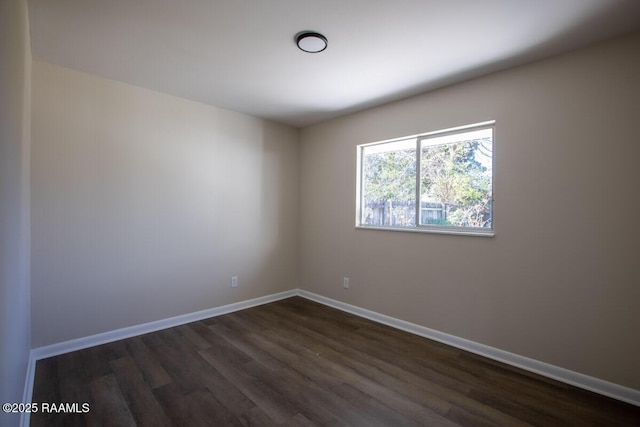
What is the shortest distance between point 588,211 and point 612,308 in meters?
0.69

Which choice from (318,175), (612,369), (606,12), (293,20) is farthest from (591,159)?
(318,175)

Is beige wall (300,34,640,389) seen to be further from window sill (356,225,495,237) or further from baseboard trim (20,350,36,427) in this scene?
baseboard trim (20,350,36,427)

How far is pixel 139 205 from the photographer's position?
297 centimetres

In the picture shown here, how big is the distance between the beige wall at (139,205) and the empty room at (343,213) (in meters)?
0.02

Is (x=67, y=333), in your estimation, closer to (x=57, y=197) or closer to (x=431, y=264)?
(x=57, y=197)

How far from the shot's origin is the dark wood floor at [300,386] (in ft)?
5.97

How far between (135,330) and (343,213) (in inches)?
102

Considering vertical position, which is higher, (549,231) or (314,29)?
(314,29)

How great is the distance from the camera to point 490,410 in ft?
6.23

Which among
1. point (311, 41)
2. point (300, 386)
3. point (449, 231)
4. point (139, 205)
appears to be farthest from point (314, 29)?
point (300, 386)

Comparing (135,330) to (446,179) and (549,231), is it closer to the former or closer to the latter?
(446,179)

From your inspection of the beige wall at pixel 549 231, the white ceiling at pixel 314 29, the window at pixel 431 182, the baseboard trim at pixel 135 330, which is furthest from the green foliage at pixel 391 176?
the baseboard trim at pixel 135 330

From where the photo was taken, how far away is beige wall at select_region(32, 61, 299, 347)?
8.21 feet

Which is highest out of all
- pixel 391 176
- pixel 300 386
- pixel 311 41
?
pixel 311 41
